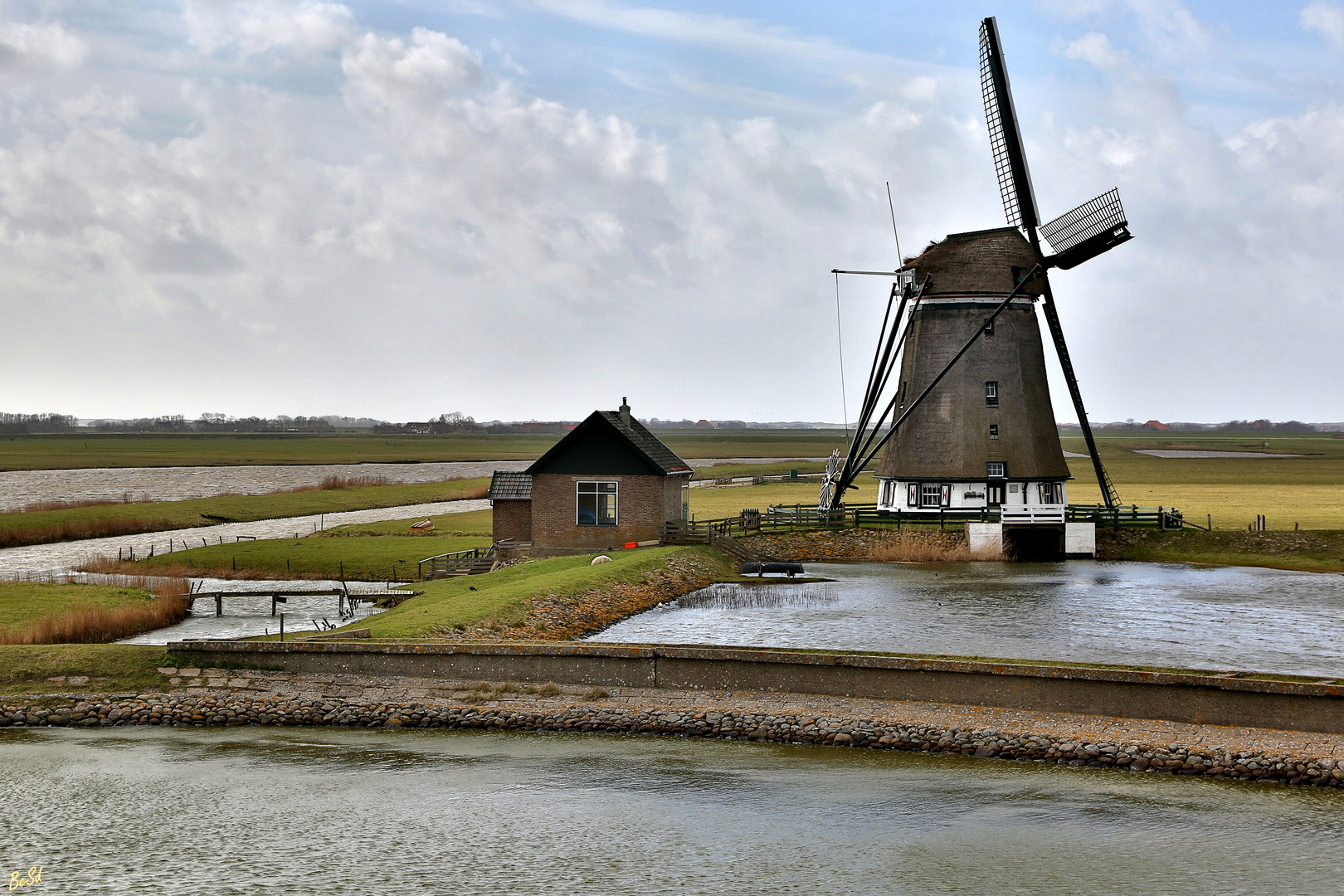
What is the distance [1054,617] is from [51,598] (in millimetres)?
29330

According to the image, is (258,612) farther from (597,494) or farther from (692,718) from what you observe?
(692,718)

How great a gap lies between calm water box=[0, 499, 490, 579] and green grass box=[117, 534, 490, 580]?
8.98ft

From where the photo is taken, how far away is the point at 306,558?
156 ft

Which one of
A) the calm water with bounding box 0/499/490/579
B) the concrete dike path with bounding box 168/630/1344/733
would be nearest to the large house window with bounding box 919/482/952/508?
the concrete dike path with bounding box 168/630/1344/733

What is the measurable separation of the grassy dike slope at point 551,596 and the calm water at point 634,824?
7.37m

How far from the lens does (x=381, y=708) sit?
21.9m

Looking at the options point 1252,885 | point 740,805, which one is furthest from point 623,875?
point 1252,885

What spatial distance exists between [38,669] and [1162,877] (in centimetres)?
2096

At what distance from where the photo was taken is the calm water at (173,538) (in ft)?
153

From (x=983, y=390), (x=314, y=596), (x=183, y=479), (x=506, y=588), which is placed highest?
(x=983, y=390)

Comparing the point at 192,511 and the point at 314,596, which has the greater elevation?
the point at 192,511

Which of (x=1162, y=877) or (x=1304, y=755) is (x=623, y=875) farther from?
(x=1304, y=755)

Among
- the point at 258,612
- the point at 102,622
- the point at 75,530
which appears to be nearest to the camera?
the point at 102,622
